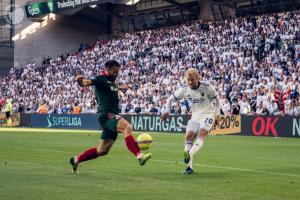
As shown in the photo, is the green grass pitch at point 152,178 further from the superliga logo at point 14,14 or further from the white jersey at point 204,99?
the superliga logo at point 14,14

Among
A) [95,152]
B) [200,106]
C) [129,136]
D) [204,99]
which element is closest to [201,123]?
[200,106]

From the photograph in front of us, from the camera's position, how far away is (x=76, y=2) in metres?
56.6

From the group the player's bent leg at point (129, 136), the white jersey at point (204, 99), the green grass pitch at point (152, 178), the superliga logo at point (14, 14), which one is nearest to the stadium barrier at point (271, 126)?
the green grass pitch at point (152, 178)

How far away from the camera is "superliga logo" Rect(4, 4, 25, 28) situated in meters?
64.9

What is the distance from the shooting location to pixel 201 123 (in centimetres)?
1413

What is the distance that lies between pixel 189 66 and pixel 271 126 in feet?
41.8

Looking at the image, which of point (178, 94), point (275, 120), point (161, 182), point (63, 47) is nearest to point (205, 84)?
point (178, 94)

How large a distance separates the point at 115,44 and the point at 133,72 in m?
8.50

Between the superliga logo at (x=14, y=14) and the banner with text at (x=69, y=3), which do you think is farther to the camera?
the superliga logo at (x=14, y=14)

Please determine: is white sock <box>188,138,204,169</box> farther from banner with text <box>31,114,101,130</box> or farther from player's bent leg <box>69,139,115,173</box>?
banner with text <box>31,114,101,130</box>

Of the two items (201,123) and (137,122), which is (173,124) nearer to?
(137,122)

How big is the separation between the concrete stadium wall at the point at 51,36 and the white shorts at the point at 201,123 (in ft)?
171

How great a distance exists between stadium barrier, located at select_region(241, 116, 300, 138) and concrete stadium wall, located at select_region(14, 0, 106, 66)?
116ft

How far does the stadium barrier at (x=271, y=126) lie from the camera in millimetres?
30594
